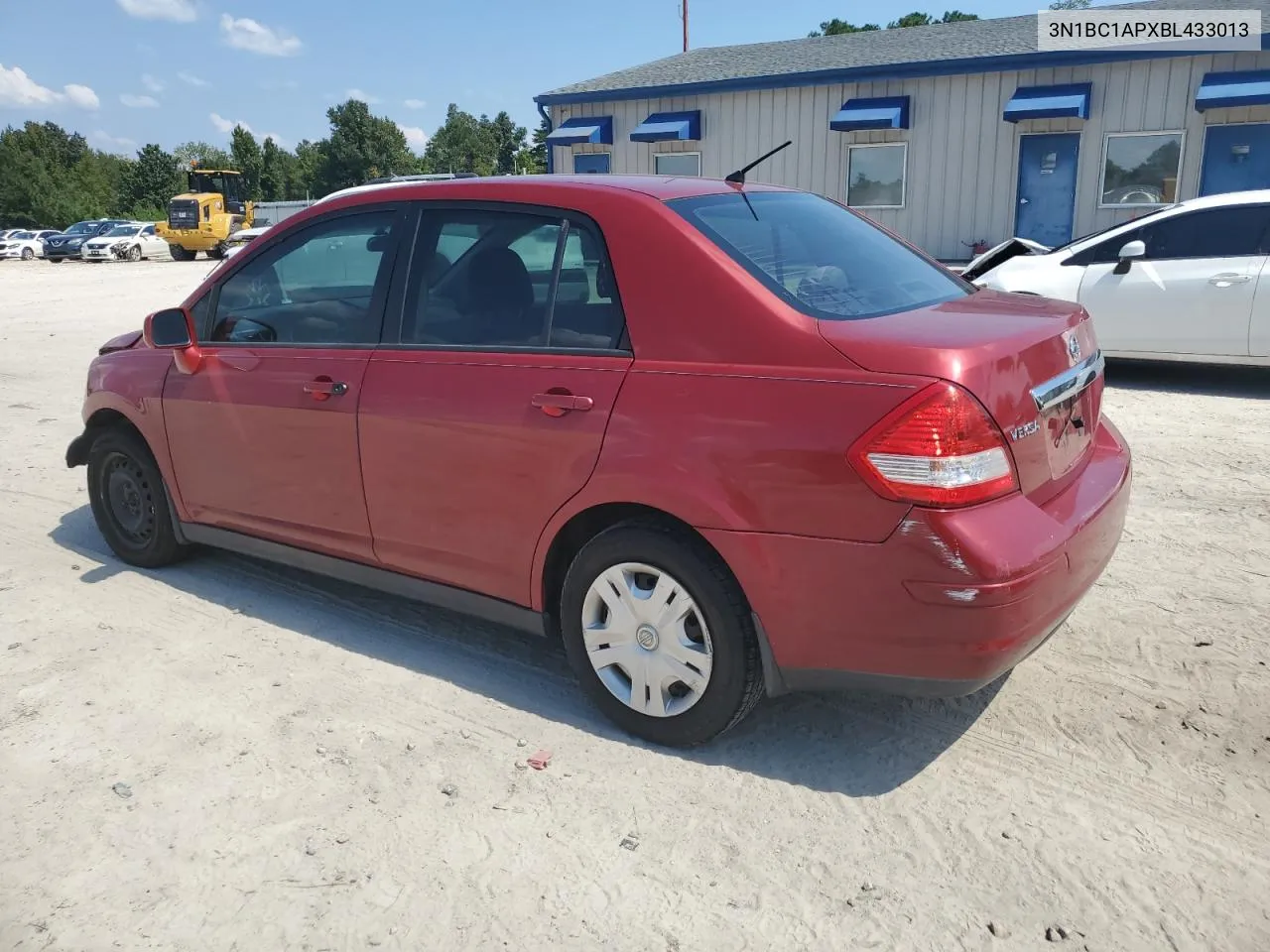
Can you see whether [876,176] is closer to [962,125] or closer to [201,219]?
[962,125]

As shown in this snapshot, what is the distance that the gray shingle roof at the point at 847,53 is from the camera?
16.6 m

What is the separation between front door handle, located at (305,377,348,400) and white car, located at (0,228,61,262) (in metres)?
42.3

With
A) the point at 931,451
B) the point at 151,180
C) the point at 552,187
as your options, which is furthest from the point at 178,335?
the point at 151,180

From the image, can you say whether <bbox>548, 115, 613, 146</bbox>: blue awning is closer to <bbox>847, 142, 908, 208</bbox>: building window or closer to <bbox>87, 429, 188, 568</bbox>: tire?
<bbox>847, 142, 908, 208</bbox>: building window

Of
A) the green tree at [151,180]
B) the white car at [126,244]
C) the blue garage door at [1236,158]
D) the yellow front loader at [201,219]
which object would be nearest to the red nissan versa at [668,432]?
the blue garage door at [1236,158]

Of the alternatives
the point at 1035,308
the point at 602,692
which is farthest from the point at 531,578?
the point at 1035,308

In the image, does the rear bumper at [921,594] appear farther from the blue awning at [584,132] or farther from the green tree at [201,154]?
the green tree at [201,154]

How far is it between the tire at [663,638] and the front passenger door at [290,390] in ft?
3.51

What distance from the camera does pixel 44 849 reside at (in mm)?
2703

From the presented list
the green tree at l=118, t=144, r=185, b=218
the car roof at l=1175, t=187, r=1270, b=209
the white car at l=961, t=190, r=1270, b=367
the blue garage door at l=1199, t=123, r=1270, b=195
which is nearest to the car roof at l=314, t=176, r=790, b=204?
the white car at l=961, t=190, r=1270, b=367

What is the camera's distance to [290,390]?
12.5 feet

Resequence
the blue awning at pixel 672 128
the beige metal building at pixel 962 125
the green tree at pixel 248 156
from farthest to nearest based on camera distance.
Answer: the green tree at pixel 248 156
the blue awning at pixel 672 128
the beige metal building at pixel 962 125

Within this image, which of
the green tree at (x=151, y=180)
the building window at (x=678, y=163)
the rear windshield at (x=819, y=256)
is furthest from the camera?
the green tree at (x=151, y=180)

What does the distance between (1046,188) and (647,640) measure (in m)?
15.6
